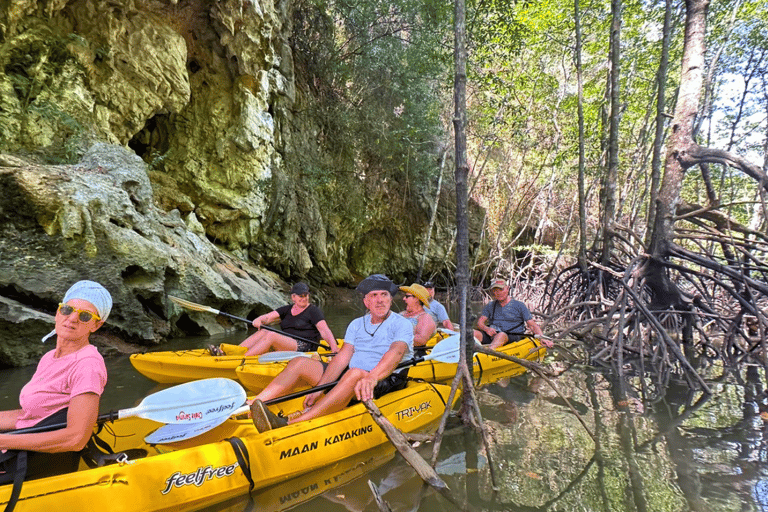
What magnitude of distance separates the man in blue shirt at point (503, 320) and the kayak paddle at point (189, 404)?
176 inches

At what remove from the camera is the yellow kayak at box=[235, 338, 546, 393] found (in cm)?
480

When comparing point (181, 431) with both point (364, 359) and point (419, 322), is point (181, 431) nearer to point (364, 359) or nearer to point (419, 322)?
point (364, 359)

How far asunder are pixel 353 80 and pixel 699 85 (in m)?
11.3

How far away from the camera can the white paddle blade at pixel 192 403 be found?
2.85 meters


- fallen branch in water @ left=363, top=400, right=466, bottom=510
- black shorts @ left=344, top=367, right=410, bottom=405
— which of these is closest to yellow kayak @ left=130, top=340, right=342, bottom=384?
black shorts @ left=344, top=367, right=410, bottom=405

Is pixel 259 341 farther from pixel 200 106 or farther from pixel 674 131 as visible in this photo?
pixel 200 106

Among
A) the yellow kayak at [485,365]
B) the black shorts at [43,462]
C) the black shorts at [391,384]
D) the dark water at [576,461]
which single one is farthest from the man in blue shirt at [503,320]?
the black shorts at [43,462]

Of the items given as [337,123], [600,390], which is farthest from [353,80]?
[600,390]

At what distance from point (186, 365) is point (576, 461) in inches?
165

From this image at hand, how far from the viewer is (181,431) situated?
2936mm

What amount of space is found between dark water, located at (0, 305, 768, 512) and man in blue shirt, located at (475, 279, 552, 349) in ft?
4.76

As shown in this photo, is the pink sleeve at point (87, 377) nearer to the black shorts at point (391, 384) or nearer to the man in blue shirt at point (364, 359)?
the man in blue shirt at point (364, 359)

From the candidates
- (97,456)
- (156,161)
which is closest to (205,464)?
(97,456)

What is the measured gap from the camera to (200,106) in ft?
36.7
